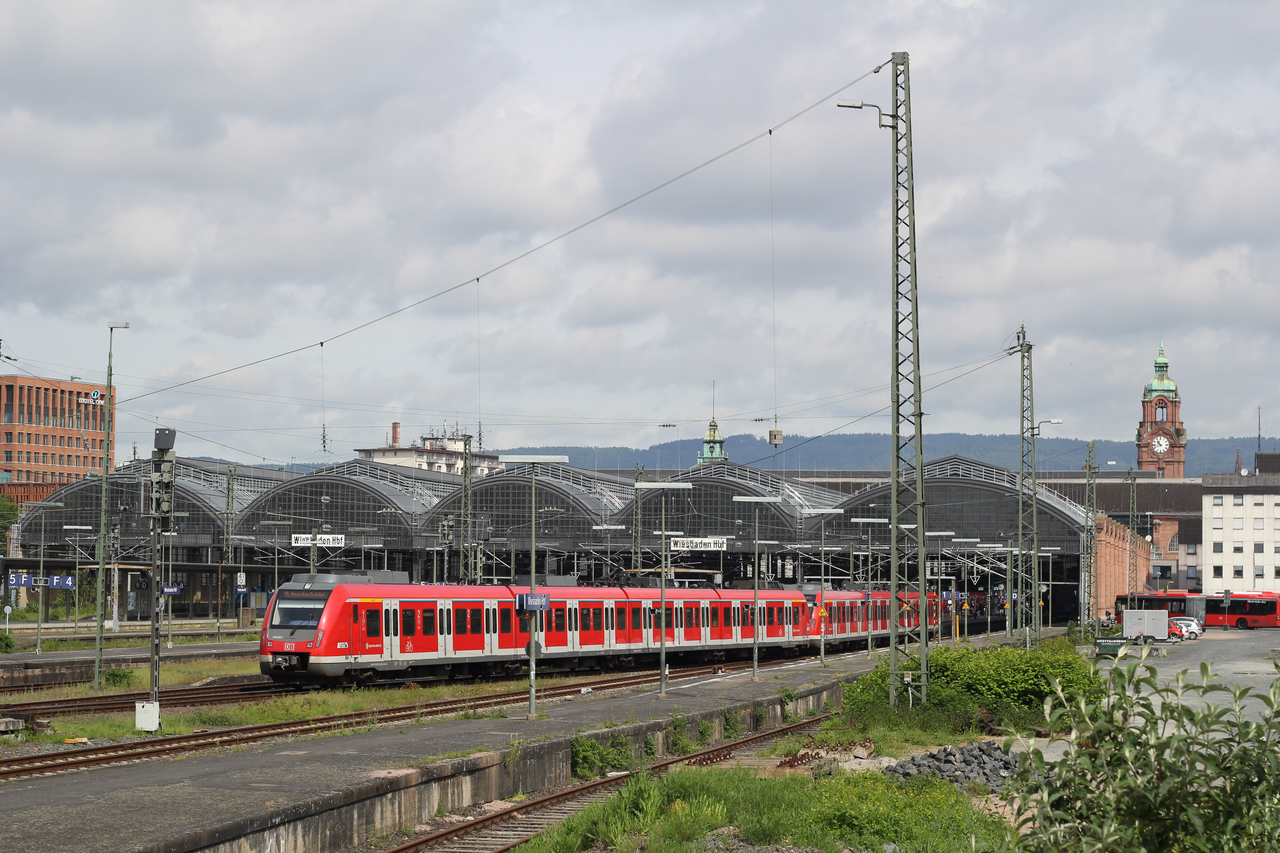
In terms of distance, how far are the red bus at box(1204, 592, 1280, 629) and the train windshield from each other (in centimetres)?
9498

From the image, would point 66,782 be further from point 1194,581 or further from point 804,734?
point 1194,581

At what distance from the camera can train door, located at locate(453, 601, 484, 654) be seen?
4047cm

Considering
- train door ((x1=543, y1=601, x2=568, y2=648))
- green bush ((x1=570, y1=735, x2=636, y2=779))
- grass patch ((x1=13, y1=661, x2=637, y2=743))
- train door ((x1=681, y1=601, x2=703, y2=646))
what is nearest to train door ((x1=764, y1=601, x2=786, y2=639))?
train door ((x1=681, y1=601, x2=703, y2=646))

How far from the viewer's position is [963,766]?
72.4 ft

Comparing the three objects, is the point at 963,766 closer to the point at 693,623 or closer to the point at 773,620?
the point at 693,623

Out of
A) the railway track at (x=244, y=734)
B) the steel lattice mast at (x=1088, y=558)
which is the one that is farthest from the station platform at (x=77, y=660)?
the steel lattice mast at (x=1088, y=558)

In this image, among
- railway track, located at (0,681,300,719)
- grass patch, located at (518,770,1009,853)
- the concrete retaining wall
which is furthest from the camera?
railway track, located at (0,681,300,719)

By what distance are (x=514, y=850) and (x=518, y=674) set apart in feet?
102

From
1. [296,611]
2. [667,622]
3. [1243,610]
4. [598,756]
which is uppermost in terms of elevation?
[296,611]

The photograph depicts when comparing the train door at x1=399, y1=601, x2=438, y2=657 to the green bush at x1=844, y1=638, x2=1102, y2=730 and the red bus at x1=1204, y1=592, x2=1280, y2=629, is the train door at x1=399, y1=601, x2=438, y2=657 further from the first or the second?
the red bus at x1=1204, y1=592, x2=1280, y2=629

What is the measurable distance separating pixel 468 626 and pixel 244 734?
15.4m

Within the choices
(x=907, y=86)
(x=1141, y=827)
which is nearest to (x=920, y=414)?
(x=907, y=86)

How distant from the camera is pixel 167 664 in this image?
48.2 m

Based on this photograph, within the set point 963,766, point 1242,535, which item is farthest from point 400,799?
point 1242,535
